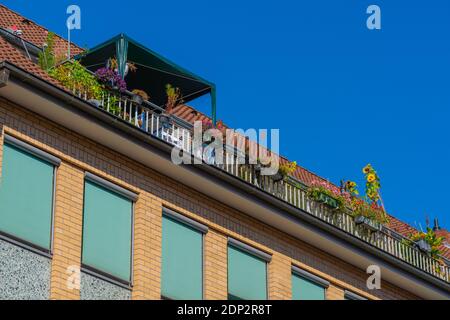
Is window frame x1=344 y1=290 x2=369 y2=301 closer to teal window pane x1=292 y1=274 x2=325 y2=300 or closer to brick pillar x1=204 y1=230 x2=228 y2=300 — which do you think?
teal window pane x1=292 y1=274 x2=325 y2=300

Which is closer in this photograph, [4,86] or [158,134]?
[4,86]

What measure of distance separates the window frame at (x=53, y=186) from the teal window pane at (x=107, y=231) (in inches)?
29.2

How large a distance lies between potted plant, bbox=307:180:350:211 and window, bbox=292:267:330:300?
63.9 inches

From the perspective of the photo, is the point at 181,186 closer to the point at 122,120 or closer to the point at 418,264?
the point at 122,120

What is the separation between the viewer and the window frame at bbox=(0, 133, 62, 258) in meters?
24.8

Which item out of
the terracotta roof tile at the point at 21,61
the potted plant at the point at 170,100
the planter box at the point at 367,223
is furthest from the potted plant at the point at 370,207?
the terracotta roof tile at the point at 21,61

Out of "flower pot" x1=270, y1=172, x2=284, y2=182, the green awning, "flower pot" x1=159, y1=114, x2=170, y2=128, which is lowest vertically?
"flower pot" x1=270, y1=172, x2=284, y2=182

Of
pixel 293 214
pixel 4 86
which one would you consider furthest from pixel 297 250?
pixel 4 86

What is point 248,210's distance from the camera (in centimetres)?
2959

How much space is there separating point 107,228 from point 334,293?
6432mm

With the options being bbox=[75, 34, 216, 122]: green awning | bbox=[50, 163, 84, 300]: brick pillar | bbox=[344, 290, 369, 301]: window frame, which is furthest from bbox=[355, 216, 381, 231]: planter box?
bbox=[50, 163, 84, 300]: brick pillar
